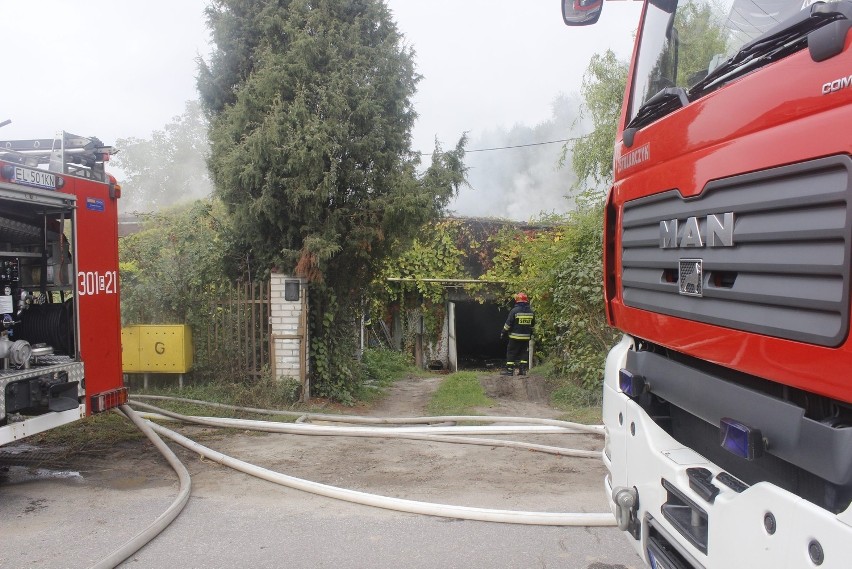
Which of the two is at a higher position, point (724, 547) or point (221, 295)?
point (221, 295)

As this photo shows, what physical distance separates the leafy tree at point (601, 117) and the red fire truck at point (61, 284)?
9931mm

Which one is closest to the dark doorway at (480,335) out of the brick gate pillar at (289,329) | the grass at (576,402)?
the grass at (576,402)

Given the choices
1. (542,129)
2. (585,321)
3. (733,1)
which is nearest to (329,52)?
(585,321)

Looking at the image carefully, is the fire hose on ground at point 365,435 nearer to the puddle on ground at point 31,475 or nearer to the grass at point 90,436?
the grass at point 90,436

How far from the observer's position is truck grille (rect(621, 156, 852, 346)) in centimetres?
168

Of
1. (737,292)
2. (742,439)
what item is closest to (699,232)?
(737,292)

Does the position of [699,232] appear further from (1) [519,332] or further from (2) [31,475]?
(1) [519,332]

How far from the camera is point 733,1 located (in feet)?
9.21

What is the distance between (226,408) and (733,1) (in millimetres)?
6771

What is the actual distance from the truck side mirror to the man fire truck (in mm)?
392

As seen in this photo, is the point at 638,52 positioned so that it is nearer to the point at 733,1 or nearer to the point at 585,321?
the point at 733,1

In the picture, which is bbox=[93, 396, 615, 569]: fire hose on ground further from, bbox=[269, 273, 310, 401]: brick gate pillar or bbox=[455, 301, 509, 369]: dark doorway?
bbox=[455, 301, 509, 369]: dark doorway

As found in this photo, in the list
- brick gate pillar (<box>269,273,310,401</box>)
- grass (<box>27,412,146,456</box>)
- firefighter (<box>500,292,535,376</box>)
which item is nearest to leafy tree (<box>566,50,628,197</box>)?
firefighter (<box>500,292,535,376</box>)

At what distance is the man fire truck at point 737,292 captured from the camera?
1.69 meters
